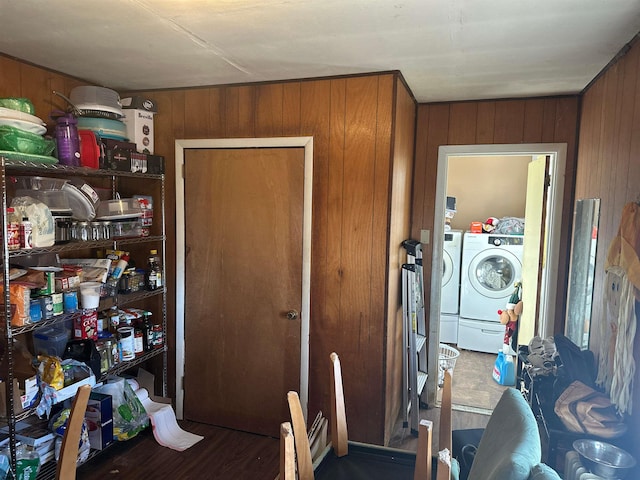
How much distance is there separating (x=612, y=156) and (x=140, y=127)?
267 cm

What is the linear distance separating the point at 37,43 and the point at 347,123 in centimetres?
159

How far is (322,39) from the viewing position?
2.00 m

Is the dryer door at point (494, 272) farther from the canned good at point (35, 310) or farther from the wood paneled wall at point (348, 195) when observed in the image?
the canned good at point (35, 310)

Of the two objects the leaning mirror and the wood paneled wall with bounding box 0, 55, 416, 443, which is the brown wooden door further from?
the leaning mirror

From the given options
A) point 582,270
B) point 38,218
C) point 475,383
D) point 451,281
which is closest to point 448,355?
point 475,383

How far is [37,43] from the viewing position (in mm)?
2137

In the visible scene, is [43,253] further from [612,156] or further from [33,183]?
[612,156]

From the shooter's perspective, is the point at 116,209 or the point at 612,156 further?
the point at 116,209

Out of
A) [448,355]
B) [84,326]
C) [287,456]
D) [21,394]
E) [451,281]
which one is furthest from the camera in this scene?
[451,281]

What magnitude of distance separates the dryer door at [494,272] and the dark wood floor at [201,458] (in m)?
2.27

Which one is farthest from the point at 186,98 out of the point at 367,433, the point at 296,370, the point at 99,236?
the point at 367,433

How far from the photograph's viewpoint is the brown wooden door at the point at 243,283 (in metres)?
→ 2.74

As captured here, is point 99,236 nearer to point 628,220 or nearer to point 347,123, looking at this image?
point 347,123

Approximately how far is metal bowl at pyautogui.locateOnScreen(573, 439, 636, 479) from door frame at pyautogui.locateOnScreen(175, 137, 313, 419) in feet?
4.87
